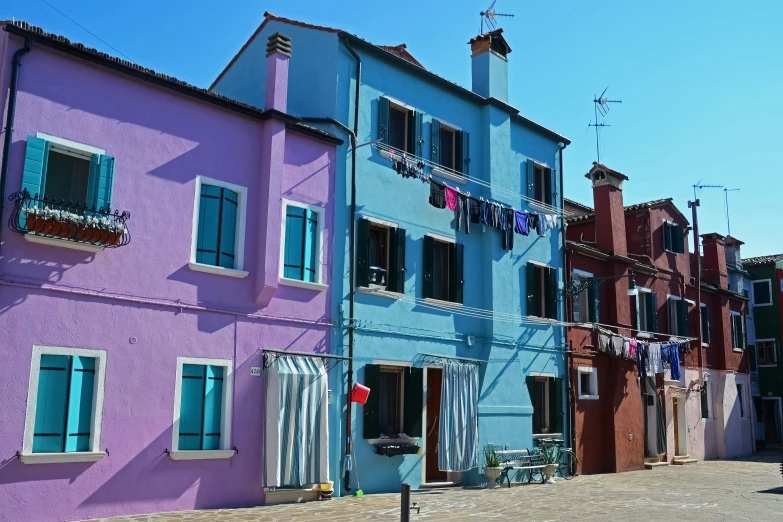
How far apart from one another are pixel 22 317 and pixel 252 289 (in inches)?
161

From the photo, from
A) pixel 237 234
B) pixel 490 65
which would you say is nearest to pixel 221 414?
pixel 237 234

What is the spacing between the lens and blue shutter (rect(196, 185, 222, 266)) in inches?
538

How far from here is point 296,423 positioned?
46.7ft

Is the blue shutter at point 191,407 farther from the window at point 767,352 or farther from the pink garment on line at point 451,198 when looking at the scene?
the window at point 767,352

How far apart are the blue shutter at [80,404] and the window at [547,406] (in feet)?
40.4

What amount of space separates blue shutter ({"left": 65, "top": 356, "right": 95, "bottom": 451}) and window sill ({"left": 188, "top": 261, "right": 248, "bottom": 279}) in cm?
233

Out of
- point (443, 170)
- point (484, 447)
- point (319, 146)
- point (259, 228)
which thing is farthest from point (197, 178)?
point (484, 447)

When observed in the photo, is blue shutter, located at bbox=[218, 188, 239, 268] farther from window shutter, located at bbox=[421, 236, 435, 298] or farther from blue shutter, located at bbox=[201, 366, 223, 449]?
window shutter, located at bbox=[421, 236, 435, 298]

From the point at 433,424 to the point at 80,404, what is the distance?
8565 millimetres

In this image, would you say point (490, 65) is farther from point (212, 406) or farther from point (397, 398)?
point (212, 406)

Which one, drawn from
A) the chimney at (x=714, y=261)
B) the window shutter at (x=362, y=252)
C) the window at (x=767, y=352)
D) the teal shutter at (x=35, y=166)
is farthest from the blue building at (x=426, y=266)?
the window at (x=767, y=352)

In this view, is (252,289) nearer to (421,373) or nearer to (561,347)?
(421,373)

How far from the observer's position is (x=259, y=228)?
14.3m

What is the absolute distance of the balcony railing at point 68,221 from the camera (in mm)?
11195
